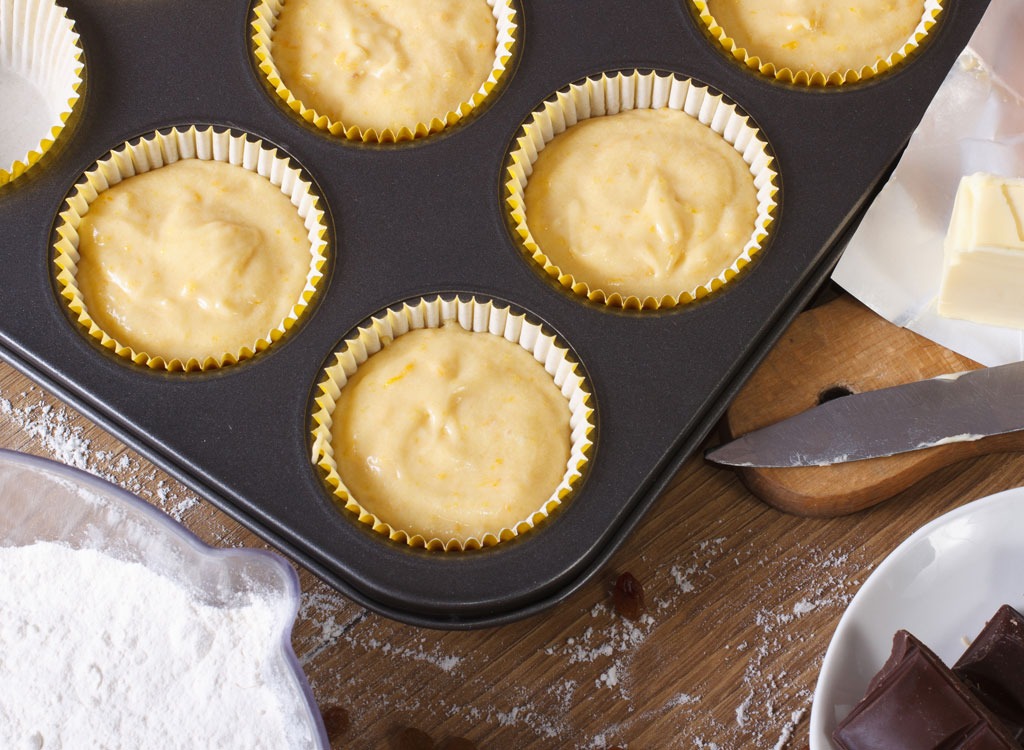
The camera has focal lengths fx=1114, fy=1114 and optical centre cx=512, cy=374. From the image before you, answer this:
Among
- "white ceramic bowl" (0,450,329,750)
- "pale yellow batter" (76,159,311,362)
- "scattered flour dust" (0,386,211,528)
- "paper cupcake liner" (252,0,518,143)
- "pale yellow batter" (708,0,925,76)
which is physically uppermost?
"pale yellow batter" (708,0,925,76)

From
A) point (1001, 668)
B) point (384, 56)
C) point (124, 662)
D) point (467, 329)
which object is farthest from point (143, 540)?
point (1001, 668)

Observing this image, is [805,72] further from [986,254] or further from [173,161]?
[173,161]

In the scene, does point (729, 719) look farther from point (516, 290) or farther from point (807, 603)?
point (516, 290)

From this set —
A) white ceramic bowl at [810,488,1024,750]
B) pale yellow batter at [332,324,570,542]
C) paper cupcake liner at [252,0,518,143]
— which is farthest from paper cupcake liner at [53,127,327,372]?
white ceramic bowl at [810,488,1024,750]

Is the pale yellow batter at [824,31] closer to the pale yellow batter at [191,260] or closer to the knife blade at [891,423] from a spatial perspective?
the knife blade at [891,423]

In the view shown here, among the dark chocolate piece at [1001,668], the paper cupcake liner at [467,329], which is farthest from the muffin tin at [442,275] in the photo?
the dark chocolate piece at [1001,668]

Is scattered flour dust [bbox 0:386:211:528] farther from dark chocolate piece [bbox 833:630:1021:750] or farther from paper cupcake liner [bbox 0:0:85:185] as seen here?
dark chocolate piece [bbox 833:630:1021:750]

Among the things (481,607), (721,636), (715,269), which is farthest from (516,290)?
(721,636)
